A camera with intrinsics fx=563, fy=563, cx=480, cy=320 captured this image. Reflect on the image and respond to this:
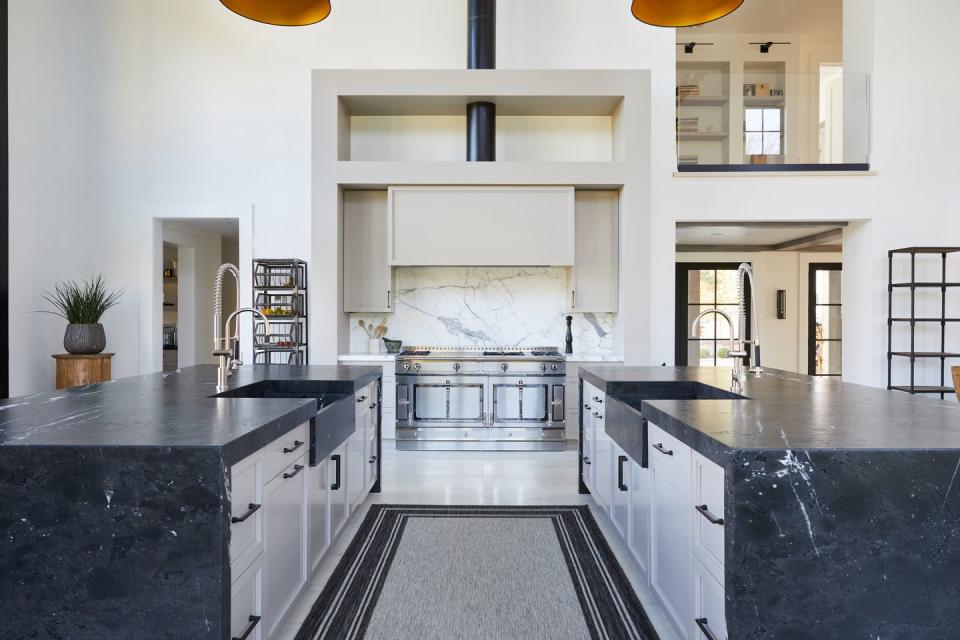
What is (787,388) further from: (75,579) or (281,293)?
(281,293)

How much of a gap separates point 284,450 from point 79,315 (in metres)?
4.07

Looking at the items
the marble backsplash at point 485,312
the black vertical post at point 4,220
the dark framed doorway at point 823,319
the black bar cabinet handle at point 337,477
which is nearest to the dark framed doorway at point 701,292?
the dark framed doorway at point 823,319

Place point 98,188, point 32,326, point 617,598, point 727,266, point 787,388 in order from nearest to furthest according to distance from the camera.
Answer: point 617,598, point 787,388, point 32,326, point 98,188, point 727,266

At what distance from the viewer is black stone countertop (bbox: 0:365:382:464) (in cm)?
154

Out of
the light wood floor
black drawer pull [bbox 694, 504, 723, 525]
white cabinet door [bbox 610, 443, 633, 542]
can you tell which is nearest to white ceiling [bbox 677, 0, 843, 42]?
the light wood floor

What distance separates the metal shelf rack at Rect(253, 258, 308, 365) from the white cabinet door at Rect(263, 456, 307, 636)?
3182 millimetres

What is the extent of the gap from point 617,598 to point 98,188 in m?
6.00

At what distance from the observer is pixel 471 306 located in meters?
5.99

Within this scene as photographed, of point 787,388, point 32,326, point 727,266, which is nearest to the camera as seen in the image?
point 787,388

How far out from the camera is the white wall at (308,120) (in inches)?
221

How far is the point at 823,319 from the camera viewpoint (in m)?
8.64

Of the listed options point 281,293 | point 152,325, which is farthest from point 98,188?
point 281,293

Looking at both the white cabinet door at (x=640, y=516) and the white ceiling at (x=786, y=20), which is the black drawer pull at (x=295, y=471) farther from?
the white ceiling at (x=786, y=20)

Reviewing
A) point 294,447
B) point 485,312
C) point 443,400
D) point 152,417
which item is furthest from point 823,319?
point 152,417
